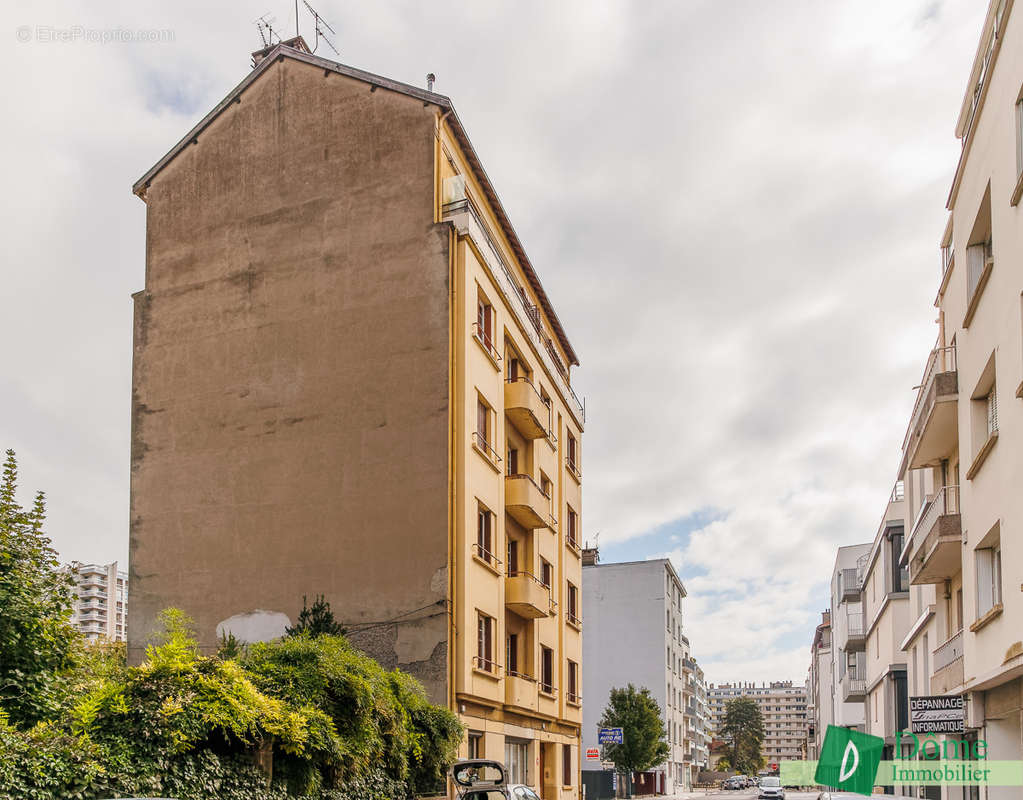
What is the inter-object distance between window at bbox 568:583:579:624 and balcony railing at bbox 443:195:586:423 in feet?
22.3

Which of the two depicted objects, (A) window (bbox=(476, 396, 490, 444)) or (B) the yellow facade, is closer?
(B) the yellow facade

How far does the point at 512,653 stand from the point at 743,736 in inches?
5430

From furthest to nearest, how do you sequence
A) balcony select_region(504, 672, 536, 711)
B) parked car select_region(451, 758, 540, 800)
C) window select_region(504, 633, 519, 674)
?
window select_region(504, 633, 519, 674) < balcony select_region(504, 672, 536, 711) < parked car select_region(451, 758, 540, 800)

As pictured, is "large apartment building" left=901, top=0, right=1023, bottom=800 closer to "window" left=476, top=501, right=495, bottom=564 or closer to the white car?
"window" left=476, top=501, right=495, bottom=564

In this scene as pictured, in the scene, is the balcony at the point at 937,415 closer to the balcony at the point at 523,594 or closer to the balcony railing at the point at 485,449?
the balcony railing at the point at 485,449

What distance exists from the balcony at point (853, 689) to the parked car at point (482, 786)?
3959 centimetres

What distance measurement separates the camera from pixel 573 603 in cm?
3991

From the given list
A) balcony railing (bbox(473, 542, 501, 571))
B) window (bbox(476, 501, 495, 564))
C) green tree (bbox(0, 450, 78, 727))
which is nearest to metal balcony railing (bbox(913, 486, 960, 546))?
balcony railing (bbox(473, 542, 501, 571))

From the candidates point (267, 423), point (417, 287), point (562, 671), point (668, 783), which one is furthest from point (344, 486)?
point (668, 783)

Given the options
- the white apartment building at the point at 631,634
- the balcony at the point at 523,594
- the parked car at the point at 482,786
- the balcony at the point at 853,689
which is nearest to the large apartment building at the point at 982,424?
the parked car at the point at 482,786

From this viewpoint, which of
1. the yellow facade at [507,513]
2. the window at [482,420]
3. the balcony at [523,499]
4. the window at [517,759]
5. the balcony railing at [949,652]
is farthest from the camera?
the balcony at [523,499]

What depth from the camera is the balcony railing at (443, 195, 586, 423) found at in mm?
27078

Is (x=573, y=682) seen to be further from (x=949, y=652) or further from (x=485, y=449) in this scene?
(x=949, y=652)

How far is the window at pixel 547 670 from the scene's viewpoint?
113 ft
